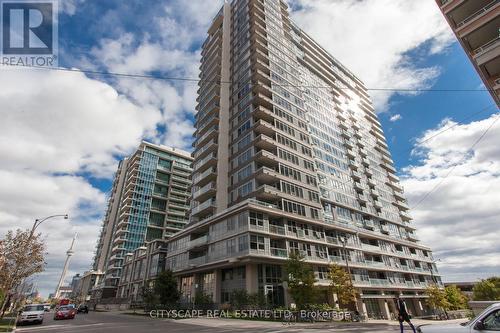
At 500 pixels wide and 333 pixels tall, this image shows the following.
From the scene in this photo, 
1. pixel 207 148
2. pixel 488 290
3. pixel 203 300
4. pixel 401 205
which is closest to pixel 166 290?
pixel 203 300

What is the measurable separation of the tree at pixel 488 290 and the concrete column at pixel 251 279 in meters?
55.1

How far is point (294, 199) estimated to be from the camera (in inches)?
1535

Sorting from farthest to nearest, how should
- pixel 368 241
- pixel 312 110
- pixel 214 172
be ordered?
pixel 312 110 < pixel 368 241 < pixel 214 172

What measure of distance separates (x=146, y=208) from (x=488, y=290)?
301 ft

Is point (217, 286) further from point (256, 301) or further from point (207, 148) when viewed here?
point (207, 148)

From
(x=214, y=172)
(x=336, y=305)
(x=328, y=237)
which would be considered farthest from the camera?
(x=214, y=172)

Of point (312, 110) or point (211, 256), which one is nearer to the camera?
point (211, 256)

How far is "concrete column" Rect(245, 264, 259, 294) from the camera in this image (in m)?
32.2

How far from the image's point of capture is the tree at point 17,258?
26.9 m

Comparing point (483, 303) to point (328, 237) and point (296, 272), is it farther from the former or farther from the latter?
point (328, 237)

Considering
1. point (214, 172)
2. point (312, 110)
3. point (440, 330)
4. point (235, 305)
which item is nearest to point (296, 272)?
point (235, 305)

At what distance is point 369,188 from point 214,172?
1447 inches

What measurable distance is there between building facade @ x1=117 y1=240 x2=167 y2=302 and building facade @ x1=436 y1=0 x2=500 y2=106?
53.8m

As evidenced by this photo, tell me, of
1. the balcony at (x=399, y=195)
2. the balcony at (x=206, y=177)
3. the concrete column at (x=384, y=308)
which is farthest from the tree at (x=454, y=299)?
the balcony at (x=206, y=177)
